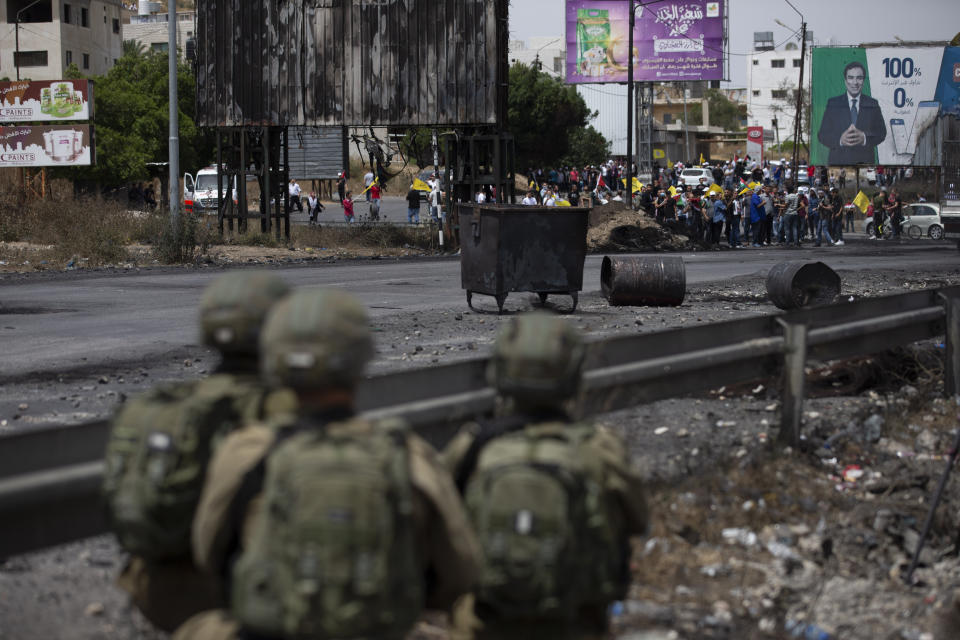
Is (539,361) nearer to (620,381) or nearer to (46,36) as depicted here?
(620,381)

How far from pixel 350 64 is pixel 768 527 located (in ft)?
83.1

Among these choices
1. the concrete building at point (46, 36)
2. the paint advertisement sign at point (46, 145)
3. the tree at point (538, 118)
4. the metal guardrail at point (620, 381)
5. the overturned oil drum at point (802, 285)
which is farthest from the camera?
the concrete building at point (46, 36)

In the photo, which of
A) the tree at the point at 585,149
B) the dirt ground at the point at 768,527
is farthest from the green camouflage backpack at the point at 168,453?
the tree at the point at 585,149

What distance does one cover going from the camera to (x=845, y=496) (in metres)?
6.14

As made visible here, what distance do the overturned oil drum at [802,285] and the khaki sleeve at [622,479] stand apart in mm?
10253

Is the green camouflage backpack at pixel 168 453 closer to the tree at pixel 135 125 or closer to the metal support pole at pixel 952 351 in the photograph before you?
the metal support pole at pixel 952 351

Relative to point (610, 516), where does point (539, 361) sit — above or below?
above

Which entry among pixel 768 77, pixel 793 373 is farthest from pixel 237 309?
pixel 768 77

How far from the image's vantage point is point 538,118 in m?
72.1

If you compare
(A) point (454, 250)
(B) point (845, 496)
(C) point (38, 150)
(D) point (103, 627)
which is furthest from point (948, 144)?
(D) point (103, 627)

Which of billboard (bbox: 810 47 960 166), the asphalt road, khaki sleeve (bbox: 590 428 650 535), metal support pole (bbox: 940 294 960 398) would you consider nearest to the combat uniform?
khaki sleeve (bbox: 590 428 650 535)

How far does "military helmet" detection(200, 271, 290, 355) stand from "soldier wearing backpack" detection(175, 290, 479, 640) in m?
0.41

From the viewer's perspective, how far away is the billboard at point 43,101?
36.1 meters

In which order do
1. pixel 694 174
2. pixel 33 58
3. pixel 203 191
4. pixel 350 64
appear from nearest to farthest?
pixel 350 64 < pixel 203 191 < pixel 694 174 < pixel 33 58
